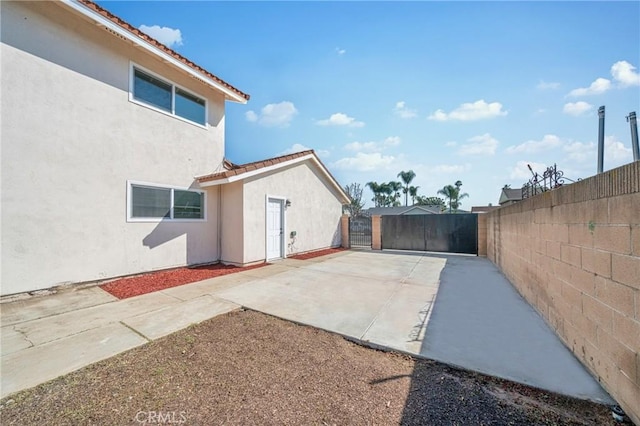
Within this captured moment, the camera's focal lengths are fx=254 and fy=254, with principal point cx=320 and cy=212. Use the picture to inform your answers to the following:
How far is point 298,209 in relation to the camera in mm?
11547

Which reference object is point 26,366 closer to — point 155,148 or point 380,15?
point 155,148

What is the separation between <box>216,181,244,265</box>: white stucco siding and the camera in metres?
8.67

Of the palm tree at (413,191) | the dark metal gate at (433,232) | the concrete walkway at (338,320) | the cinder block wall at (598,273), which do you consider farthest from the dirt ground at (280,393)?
the palm tree at (413,191)

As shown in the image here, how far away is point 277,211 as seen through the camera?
10266mm

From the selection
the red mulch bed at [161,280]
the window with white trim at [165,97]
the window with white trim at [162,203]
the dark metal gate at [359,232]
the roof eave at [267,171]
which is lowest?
the red mulch bed at [161,280]

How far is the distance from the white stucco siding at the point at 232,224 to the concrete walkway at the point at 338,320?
1811 mm

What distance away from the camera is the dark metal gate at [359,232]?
15113 millimetres

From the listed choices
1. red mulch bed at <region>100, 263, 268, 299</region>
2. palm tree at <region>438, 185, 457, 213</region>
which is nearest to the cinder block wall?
red mulch bed at <region>100, 263, 268, 299</region>

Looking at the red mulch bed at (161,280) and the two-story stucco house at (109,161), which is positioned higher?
the two-story stucco house at (109,161)

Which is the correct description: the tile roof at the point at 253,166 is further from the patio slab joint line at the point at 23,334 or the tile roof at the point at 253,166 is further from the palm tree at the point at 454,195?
the palm tree at the point at 454,195

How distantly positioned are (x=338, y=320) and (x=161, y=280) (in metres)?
5.07

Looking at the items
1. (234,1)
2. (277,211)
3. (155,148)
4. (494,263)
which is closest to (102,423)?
(155,148)

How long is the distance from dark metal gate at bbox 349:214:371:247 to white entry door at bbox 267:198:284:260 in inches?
233

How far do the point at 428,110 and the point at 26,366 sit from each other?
12.4 m
